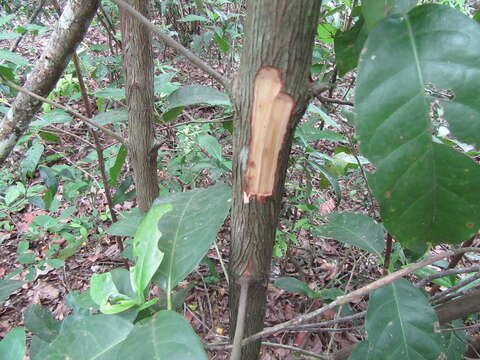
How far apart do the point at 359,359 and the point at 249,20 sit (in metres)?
0.75

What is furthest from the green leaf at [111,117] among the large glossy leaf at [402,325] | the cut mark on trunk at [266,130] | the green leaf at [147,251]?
the large glossy leaf at [402,325]

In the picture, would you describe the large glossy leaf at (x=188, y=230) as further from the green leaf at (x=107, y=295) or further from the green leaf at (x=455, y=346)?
the green leaf at (x=455, y=346)

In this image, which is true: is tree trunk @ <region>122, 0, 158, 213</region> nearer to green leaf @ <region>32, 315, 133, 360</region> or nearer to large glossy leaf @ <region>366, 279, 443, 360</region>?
green leaf @ <region>32, 315, 133, 360</region>

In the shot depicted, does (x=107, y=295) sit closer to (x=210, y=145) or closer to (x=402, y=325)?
(x=402, y=325)

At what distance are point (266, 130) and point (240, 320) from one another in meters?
0.32

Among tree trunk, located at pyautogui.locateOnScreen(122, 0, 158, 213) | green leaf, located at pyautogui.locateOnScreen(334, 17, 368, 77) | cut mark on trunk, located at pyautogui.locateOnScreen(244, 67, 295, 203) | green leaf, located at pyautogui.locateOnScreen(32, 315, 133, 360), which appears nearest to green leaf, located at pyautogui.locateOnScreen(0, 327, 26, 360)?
green leaf, located at pyautogui.locateOnScreen(32, 315, 133, 360)

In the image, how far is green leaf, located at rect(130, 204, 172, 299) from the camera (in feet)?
1.91

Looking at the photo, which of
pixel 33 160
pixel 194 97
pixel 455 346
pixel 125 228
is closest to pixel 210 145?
pixel 194 97

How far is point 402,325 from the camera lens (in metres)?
0.66

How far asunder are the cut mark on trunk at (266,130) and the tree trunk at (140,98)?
1.30 feet

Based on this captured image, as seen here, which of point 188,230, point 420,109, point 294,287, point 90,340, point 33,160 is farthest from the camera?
point 33,160

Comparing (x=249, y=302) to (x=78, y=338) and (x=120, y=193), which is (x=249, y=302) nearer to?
(x=78, y=338)

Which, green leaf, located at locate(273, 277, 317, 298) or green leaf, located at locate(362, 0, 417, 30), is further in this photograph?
green leaf, located at locate(273, 277, 317, 298)

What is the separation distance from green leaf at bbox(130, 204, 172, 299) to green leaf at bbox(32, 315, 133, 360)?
0.21ft
